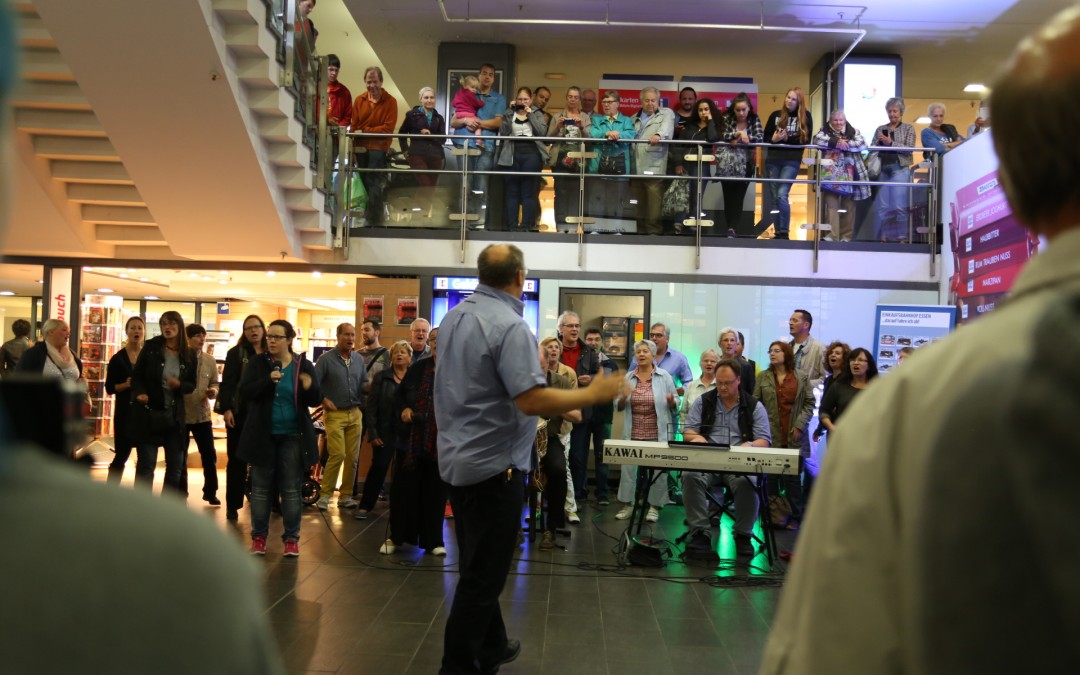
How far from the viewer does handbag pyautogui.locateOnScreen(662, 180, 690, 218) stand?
10438 millimetres

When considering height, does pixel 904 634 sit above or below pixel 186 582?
below

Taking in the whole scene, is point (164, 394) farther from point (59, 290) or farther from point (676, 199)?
point (676, 199)

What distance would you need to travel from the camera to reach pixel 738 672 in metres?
3.95

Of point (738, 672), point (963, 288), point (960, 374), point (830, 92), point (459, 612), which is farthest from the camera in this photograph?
point (830, 92)

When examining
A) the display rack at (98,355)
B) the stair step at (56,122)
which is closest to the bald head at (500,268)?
the stair step at (56,122)

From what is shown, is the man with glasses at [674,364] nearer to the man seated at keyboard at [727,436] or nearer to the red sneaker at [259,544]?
the man seated at keyboard at [727,436]

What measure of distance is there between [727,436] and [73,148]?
7.41m

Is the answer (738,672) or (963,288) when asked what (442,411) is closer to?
(738,672)

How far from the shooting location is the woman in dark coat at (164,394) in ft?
22.8

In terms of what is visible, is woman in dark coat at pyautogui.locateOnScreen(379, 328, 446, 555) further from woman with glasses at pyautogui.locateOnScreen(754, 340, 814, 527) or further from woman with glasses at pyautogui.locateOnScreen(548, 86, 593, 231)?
woman with glasses at pyautogui.locateOnScreen(548, 86, 593, 231)

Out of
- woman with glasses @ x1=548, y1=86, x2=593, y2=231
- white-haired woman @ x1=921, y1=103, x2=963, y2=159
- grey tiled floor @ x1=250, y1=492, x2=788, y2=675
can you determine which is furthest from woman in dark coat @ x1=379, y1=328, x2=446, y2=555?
white-haired woman @ x1=921, y1=103, x2=963, y2=159

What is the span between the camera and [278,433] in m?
5.94

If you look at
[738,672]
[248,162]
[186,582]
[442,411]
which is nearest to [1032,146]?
[186,582]

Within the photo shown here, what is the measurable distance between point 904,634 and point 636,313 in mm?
9755
